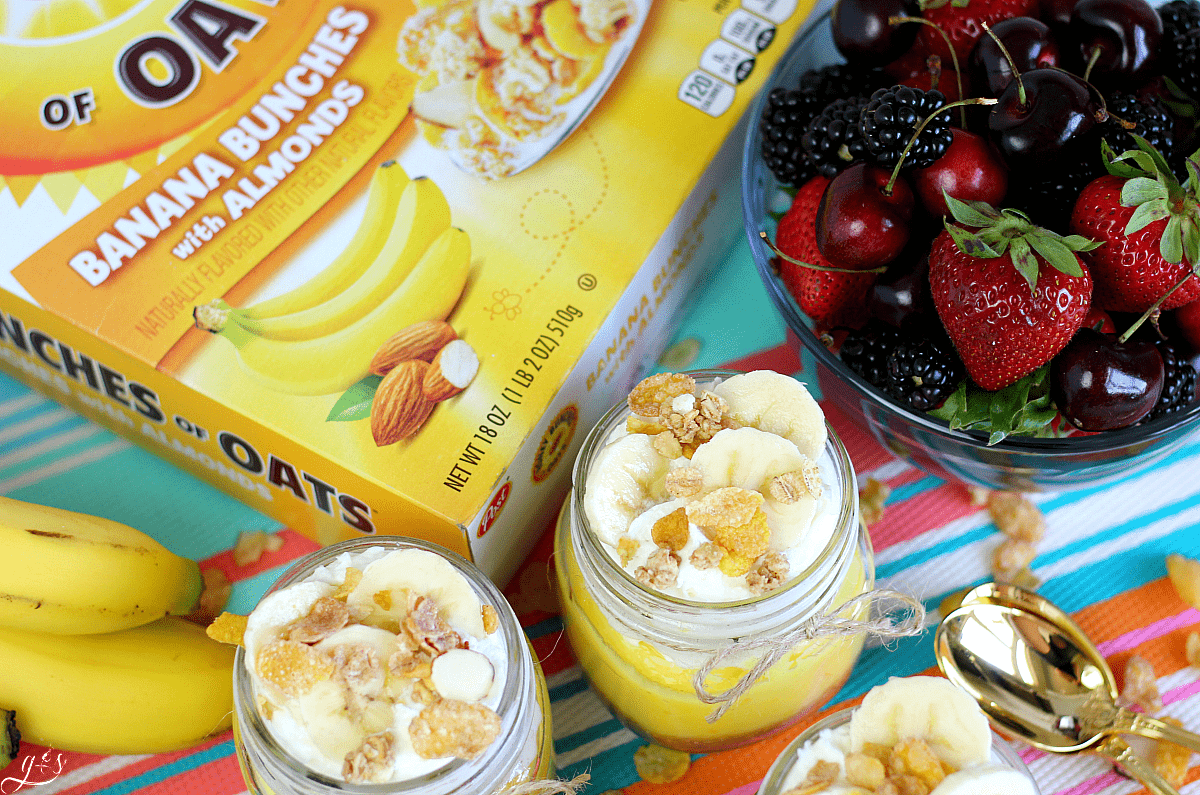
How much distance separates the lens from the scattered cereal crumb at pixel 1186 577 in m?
1.15

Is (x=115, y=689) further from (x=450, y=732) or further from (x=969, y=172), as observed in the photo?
(x=969, y=172)

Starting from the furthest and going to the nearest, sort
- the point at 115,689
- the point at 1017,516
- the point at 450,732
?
the point at 1017,516 → the point at 115,689 → the point at 450,732

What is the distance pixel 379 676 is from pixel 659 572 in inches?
10.0

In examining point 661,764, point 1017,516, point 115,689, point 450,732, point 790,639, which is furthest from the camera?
point 1017,516

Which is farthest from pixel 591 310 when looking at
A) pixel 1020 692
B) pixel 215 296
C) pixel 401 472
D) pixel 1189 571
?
pixel 1189 571

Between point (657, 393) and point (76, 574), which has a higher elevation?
point (657, 393)

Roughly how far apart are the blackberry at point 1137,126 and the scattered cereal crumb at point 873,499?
0.48 m

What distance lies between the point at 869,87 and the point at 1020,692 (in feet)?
2.44

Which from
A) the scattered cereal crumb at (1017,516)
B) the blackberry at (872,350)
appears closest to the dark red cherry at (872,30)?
the blackberry at (872,350)

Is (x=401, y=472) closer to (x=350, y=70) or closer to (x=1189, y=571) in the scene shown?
(x=350, y=70)

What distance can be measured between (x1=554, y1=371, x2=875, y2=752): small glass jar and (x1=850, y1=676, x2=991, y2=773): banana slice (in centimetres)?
10

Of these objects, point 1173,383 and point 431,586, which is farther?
point 1173,383

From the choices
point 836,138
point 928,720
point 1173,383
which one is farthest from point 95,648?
point 1173,383

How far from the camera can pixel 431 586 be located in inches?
32.9
